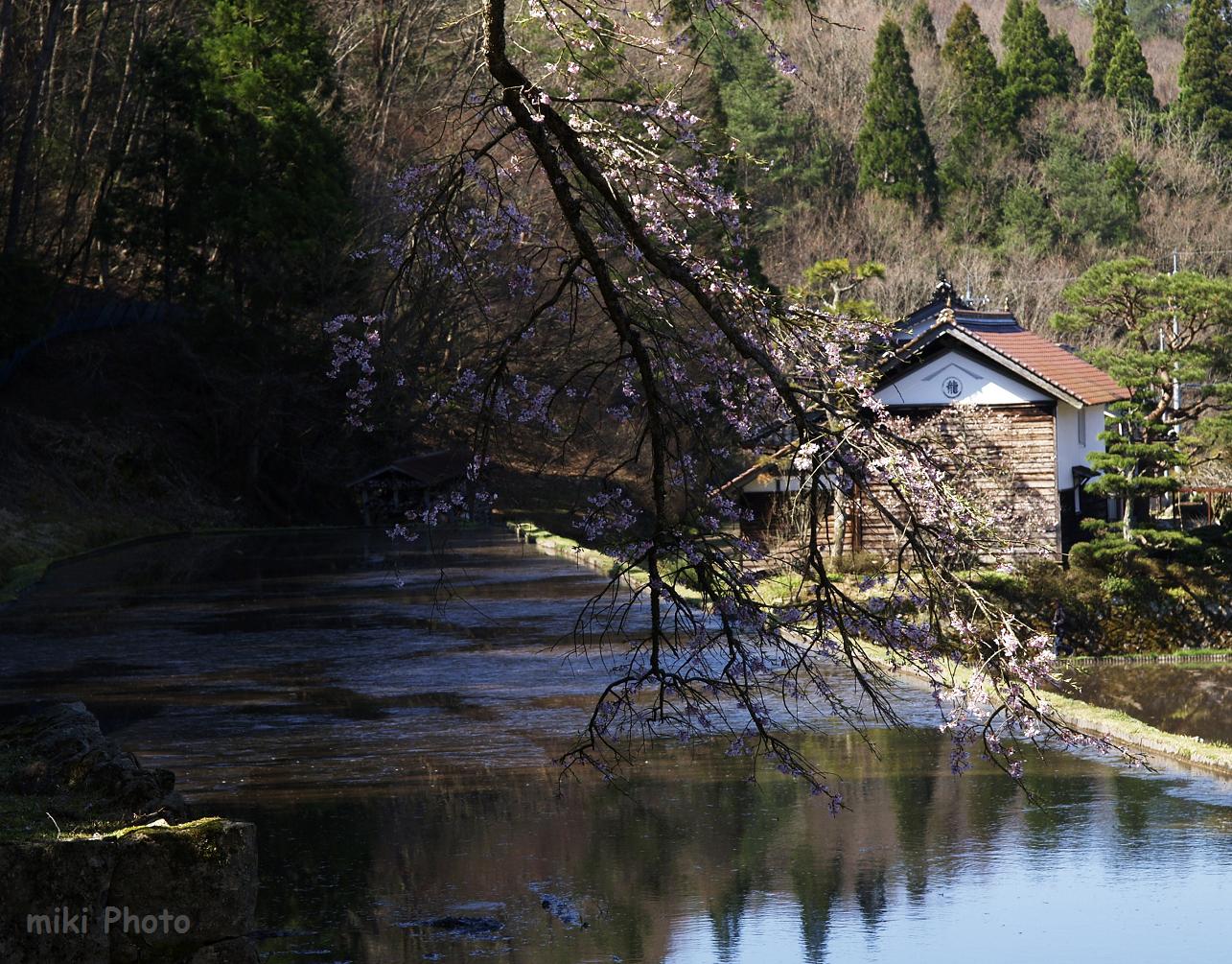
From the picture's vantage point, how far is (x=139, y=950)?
18.1 ft

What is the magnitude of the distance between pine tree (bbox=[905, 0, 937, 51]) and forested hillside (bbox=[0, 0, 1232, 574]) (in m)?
0.15

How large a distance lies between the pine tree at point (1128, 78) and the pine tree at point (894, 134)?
310 inches

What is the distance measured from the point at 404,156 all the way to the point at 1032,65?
88.4 feet

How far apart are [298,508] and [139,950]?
35376 millimetres

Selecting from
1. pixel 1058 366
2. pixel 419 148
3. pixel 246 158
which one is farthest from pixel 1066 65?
pixel 1058 366

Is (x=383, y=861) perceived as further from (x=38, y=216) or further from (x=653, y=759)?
(x=38, y=216)

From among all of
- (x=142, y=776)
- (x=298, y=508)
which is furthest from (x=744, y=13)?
(x=298, y=508)

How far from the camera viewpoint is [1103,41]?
58.2m

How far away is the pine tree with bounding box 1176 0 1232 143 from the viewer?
5478 cm

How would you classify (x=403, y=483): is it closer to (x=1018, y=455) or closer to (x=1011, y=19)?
Answer: (x=1018, y=455)

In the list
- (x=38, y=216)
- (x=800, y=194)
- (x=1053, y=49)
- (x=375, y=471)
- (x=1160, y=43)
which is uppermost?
(x=1160, y=43)

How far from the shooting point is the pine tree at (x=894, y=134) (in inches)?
2127

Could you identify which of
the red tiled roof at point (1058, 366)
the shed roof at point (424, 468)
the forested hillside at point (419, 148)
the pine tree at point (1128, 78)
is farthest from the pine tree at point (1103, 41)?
the red tiled roof at point (1058, 366)

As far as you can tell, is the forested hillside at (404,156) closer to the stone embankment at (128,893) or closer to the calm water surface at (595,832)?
the calm water surface at (595,832)
